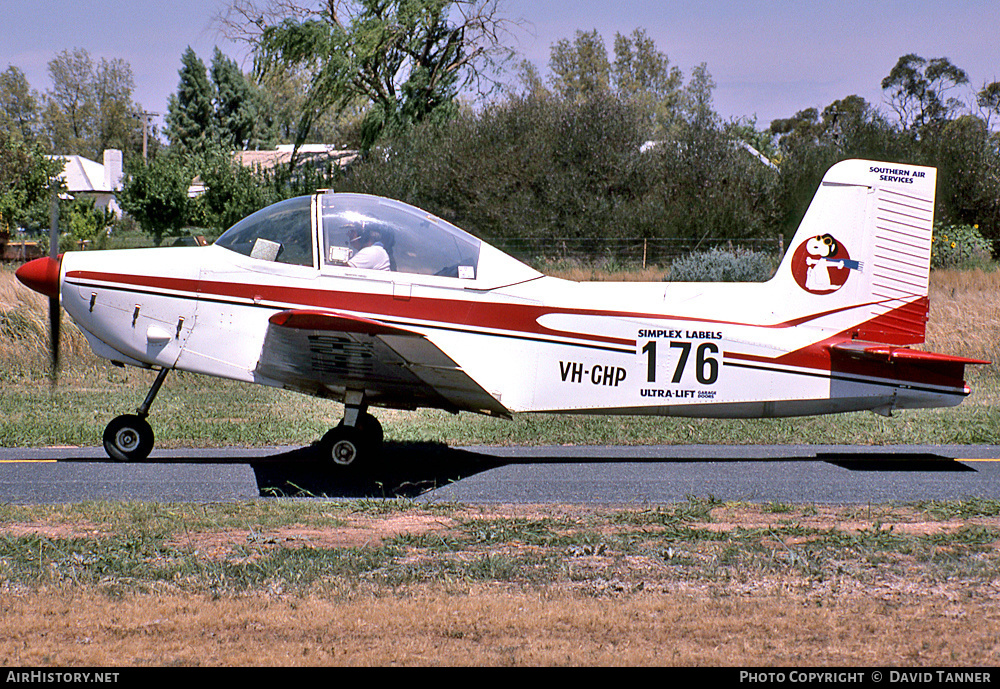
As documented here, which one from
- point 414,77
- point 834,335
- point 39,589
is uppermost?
point 414,77

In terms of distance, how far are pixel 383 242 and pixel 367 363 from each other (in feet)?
3.75

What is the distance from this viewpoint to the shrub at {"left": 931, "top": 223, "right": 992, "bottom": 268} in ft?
87.8

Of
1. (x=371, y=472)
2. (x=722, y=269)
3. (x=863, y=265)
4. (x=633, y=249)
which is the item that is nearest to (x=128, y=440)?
(x=371, y=472)

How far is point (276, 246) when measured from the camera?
8.41m

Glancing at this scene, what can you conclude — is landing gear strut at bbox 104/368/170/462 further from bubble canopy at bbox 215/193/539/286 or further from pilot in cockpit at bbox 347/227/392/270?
pilot in cockpit at bbox 347/227/392/270

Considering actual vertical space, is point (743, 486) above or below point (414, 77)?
below

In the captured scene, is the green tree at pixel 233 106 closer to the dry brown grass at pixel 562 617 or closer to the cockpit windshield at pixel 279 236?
the cockpit windshield at pixel 279 236

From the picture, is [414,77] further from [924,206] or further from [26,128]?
[26,128]

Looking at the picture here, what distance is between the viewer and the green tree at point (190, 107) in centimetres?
8238

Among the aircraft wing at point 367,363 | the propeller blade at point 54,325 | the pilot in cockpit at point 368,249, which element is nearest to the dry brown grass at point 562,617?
the aircraft wing at point 367,363

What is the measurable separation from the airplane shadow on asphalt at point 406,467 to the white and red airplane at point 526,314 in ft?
0.96

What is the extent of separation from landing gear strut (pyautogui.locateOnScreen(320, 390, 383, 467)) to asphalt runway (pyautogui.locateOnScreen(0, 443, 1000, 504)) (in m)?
0.12

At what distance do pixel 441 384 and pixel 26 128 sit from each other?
95780 millimetres
